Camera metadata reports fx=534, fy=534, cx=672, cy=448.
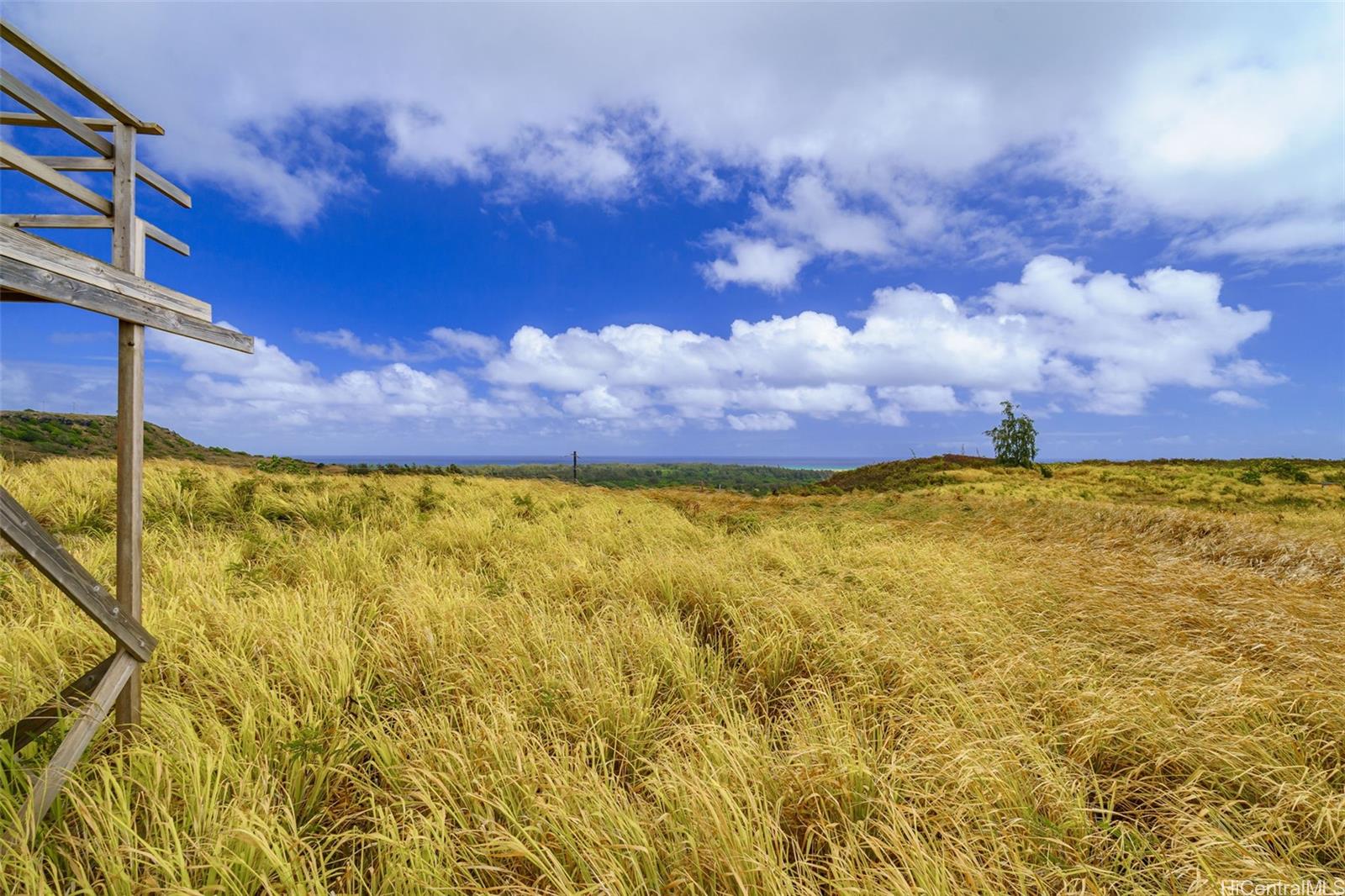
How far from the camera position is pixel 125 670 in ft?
8.49

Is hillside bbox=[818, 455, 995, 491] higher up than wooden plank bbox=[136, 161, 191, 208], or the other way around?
wooden plank bbox=[136, 161, 191, 208]

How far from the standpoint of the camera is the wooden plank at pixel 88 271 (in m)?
1.91

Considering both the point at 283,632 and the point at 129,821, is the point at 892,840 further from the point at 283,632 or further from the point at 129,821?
the point at 283,632

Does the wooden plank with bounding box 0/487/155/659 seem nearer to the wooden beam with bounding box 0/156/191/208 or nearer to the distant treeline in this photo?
the wooden beam with bounding box 0/156/191/208

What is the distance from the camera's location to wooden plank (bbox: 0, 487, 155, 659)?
205 centimetres

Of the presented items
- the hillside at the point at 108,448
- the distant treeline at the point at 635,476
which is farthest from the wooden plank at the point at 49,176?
the distant treeline at the point at 635,476

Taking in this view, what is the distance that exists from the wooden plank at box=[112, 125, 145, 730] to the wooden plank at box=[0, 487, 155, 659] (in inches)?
4.0

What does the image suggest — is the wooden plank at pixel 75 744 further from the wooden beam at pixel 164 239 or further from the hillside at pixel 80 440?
the hillside at pixel 80 440

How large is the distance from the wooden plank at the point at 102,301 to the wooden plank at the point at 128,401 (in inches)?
4.9

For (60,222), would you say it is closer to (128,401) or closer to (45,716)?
(128,401)

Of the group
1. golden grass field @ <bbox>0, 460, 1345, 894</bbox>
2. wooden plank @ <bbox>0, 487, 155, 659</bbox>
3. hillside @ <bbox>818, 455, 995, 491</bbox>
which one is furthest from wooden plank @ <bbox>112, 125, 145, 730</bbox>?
hillside @ <bbox>818, 455, 995, 491</bbox>

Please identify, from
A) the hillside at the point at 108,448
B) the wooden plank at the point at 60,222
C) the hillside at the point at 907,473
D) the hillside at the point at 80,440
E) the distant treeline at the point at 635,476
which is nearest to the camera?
the wooden plank at the point at 60,222

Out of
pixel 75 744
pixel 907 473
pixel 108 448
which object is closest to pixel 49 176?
pixel 75 744

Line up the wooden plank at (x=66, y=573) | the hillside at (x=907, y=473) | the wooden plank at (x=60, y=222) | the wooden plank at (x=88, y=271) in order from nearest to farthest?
the wooden plank at (x=88, y=271) → the wooden plank at (x=66, y=573) → the wooden plank at (x=60, y=222) → the hillside at (x=907, y=473)
